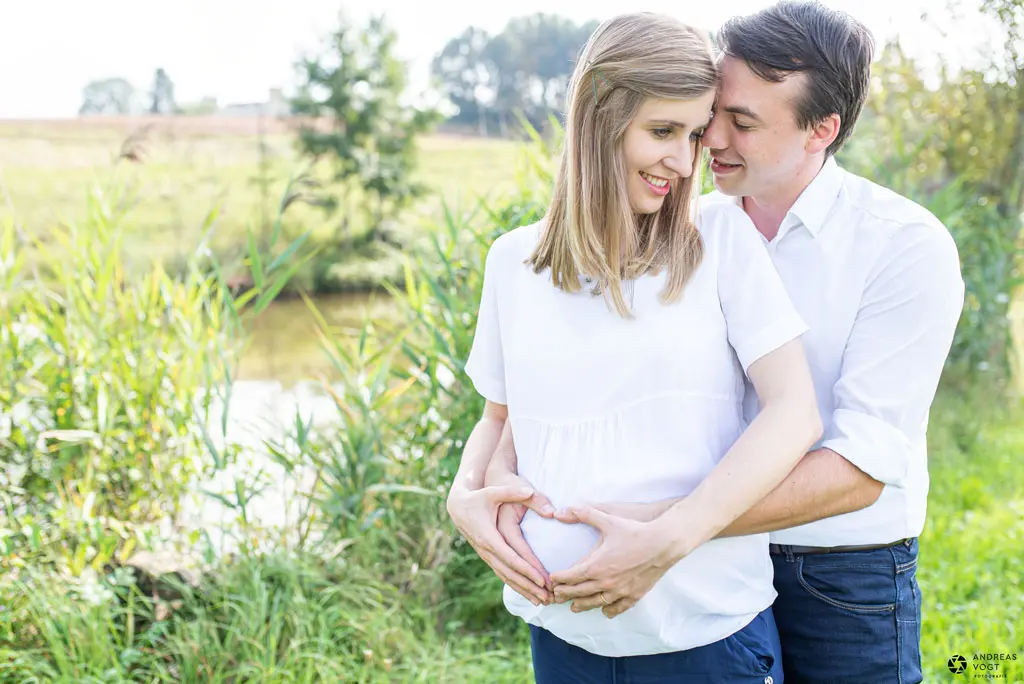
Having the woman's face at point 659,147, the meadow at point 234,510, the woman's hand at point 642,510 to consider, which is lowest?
the meadow at point 234,510

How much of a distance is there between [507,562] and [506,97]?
48.0 feet

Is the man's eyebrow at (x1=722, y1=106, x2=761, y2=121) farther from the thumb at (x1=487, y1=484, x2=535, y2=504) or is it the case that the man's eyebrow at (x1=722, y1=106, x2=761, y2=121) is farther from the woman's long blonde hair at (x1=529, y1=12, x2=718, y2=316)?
the thumb at (x1=487, y1=484, x2=535, y2=504)

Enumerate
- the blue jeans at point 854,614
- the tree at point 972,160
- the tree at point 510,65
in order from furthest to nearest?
the tree at point 510,65 < the tree at point 972,160 < the blue jeans at point 854,614

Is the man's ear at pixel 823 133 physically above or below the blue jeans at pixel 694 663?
above

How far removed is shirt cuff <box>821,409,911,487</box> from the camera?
132 cm

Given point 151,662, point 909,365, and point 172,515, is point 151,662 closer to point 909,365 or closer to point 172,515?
point 172,515

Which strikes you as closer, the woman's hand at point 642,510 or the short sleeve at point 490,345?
the woman's hand at point 642,510

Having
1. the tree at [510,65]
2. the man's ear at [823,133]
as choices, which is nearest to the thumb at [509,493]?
the man's ear at [823,133]

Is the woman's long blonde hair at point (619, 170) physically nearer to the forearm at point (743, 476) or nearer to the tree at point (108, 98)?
the forearm at point (743, 476)

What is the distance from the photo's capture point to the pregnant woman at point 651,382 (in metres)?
1.25

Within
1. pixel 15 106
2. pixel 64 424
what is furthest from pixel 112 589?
pixel 15 106

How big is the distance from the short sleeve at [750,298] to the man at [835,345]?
0.16m

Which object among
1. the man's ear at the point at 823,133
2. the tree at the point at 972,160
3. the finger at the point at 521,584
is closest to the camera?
the finger at the point at 521,584

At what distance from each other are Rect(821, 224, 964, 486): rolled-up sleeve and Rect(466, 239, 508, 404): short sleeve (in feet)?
1.74
